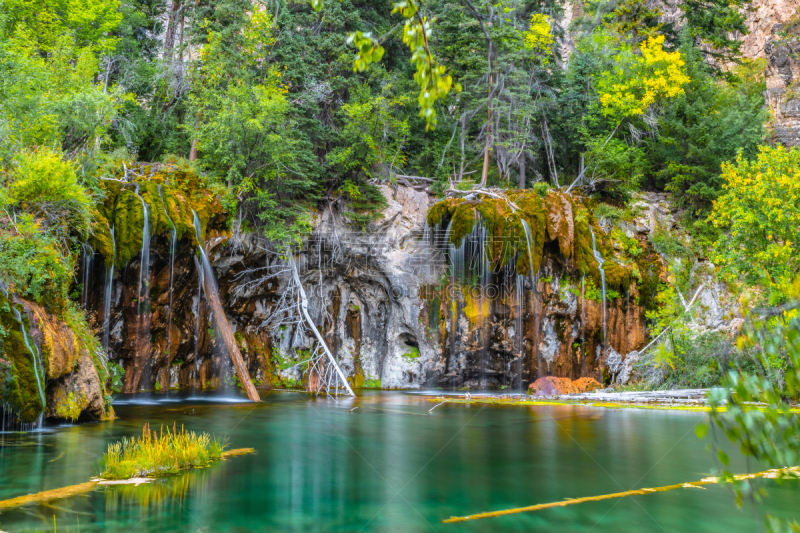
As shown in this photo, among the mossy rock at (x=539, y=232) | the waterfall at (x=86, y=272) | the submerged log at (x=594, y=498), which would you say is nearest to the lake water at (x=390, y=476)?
the submerged log at (x=594, y=498)

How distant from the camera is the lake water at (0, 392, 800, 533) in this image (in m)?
6.46

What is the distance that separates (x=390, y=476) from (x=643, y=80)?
2279 centimetres

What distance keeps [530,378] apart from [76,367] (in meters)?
15.7

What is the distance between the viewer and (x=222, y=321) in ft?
56.6

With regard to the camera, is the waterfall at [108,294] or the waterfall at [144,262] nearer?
the waterfall at [108,294]

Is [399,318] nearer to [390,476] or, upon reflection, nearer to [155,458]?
[390,476]

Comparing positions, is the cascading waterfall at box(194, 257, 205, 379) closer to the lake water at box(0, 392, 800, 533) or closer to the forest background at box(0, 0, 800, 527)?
the forest background at box(0, 0, 800, 527)

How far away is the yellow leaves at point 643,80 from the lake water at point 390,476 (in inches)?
629

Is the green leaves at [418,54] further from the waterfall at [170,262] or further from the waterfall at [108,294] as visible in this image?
the waterfall at [170,262]

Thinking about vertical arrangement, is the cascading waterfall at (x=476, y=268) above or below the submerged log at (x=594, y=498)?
above

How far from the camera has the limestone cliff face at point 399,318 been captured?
21.3 metres

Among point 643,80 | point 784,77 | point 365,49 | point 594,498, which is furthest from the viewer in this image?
point 784,77

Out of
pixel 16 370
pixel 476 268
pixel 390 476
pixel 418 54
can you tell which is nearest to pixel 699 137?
pixel 476 268

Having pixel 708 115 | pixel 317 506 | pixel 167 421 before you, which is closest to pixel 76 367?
pixel 167 421
